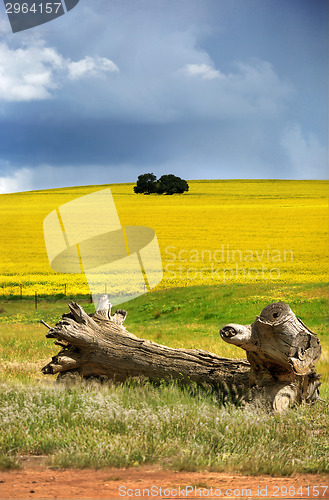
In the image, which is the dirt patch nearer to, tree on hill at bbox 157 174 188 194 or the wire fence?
the wire fence

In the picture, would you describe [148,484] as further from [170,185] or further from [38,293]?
[170,185]

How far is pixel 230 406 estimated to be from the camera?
7738 mm

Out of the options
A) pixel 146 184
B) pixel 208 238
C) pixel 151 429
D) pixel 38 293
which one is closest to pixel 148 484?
pixel 151 429

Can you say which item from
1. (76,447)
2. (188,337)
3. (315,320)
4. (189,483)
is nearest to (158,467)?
(189,483)

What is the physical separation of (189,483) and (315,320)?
561 inches

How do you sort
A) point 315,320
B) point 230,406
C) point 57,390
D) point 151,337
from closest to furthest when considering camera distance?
point 230,406, point 57,390, point 151,337, point 315,320

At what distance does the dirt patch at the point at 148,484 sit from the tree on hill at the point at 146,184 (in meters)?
58.8

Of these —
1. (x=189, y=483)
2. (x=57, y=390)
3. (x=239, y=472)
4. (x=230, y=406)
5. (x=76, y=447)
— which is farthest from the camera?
(x=57, y=390)

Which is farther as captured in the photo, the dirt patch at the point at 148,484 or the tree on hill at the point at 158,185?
the tree on hill at the point at 158,185

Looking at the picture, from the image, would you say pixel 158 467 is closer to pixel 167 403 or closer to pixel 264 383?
pixel 167 403

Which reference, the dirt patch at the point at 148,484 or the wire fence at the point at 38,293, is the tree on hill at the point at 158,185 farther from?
the dirt patch at the point at 148,484

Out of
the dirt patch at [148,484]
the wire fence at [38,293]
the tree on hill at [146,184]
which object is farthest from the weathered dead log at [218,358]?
the tree on hill at [146,184]

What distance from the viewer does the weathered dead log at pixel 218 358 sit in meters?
7.50

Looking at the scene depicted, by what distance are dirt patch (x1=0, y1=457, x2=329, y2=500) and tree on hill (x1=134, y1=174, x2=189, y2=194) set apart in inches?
2317
